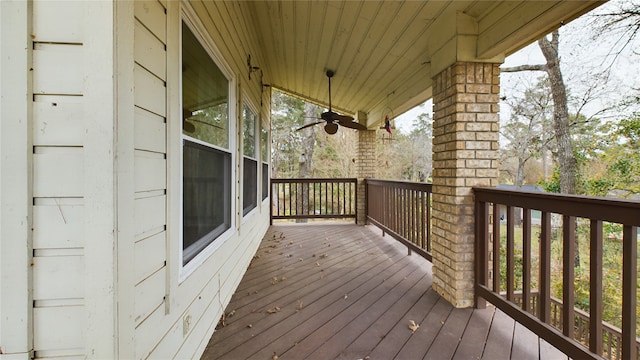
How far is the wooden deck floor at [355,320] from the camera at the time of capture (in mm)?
1606

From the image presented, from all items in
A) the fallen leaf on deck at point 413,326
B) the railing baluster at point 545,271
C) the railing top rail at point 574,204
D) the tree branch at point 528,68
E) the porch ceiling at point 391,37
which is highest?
the tree branch at point 528,68

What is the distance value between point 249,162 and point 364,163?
301 cm

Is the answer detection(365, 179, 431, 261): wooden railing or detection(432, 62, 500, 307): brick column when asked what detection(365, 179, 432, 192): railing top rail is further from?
detection(432, 62, 500, 307): brick column

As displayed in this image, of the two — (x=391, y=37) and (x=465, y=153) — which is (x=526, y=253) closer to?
(x=465, y=153)

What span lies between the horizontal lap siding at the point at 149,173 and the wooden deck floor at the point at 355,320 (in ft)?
2.52

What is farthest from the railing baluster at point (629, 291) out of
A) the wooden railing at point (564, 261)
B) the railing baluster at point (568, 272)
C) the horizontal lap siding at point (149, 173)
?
the horizontal lap siding at point (149, 173)

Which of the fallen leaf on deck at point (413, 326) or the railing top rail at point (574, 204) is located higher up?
the railing top rail at point (574, 204)

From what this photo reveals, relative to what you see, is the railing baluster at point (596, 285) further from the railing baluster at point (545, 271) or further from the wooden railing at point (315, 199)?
the wooden railing at point (315, 199)
